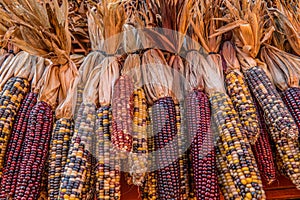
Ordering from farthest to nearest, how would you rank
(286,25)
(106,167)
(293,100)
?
(286,25) → (293,100) → (106,167)

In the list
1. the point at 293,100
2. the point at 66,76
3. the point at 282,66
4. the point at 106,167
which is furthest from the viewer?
the point at 282,66

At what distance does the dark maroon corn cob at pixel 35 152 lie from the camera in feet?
4.55

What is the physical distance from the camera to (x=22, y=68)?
1.82 m

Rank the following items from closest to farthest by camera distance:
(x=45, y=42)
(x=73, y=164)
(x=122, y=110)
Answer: (x=73, y=164), (x=122, y=110), (x=45, y=42)

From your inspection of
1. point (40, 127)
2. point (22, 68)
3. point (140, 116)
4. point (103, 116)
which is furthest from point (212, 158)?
point (22, 68)

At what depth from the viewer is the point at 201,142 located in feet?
4.81

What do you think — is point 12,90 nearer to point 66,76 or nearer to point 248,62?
point 66,76

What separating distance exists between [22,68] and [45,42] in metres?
0.25

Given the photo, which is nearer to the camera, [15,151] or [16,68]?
[15,151]

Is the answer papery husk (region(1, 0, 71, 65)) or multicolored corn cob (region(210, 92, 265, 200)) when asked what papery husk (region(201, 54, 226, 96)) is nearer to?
multicolored corn cob (region(210, 92, 265, 200))

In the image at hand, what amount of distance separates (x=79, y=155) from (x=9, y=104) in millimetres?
516

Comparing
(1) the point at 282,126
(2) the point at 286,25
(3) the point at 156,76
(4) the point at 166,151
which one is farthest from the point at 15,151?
(2) the point at 286,25

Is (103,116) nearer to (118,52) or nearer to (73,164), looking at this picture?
(73,164)

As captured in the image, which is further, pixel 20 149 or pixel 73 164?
pixel 20 149
